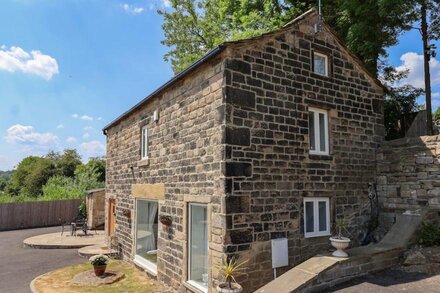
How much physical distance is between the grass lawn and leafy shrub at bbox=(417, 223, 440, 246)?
6825 mm

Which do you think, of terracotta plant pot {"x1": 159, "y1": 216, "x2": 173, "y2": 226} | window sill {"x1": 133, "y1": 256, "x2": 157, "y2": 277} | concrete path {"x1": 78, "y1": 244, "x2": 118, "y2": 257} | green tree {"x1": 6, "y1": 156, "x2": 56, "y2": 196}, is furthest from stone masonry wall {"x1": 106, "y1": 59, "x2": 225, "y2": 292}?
green tree {"x1": 6, "y1": 156, "x2": 56, "y2": 196}

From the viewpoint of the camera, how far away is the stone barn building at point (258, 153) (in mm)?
7090

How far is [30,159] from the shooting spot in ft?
183

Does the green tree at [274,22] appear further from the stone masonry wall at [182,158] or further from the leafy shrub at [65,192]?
the leafy shrub at [65,192]

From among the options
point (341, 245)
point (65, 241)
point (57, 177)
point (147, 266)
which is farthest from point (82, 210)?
point (341, 245)

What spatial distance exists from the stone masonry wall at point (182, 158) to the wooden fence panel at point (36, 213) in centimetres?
1603

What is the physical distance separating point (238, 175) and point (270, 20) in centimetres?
1272

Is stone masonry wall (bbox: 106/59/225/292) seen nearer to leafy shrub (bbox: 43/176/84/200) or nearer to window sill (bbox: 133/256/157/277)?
window sill (bbox: 133/256/157/277)

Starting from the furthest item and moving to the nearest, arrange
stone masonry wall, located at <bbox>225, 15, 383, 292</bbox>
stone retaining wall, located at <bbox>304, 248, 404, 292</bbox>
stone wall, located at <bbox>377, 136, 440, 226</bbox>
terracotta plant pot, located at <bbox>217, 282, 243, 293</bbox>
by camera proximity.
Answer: stone wall, located at <bbox>377, 136, 440, 226</bbox>
stone masonry wall, located at <bbox>225, 15, 383, 292</bbox>
stone retaining wall, located at <bbox>304, 248, 404, 292</bbox>
terracotta plant pot, located at <bbox>217, 282, 243, 293</bbox>

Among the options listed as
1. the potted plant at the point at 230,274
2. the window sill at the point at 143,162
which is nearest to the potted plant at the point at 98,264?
the window sill at the point at 143,162

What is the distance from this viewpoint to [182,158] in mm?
8617

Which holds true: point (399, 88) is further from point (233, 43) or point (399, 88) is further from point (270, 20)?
point (233, 43)

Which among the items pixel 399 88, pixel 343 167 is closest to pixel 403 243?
pixel 343 167

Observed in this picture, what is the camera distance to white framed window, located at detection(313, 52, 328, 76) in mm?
8985
